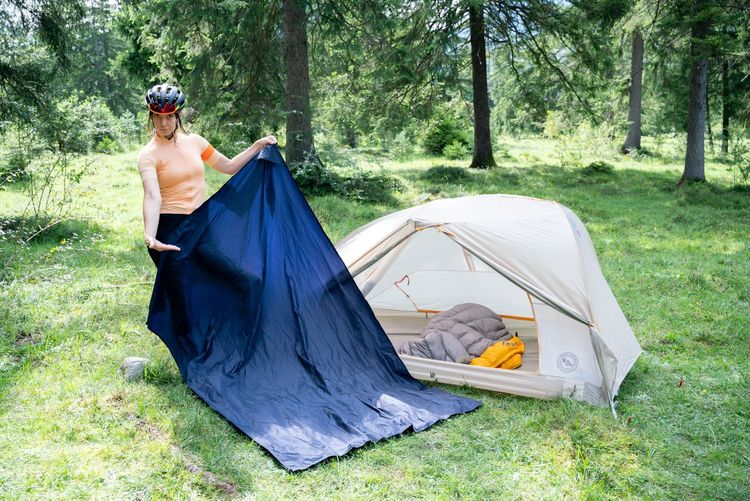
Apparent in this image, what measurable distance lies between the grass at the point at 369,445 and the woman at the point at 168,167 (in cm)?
100

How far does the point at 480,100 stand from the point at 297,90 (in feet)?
16.3

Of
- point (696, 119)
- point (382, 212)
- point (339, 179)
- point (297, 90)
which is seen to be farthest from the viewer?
point (696, 119)

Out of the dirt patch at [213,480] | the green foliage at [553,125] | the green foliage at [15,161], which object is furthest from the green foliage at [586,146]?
the dirt patch at [213,480]

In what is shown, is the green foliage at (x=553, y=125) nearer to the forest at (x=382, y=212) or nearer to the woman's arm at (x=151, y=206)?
the forest at (x=382, y=212)

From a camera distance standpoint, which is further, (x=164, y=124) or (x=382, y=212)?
(x=382, y=212)

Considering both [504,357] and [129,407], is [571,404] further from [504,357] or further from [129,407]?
[129,407]

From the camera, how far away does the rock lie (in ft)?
13.8

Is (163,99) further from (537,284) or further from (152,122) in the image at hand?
(537,284)

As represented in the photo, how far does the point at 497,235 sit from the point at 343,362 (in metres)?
1.38

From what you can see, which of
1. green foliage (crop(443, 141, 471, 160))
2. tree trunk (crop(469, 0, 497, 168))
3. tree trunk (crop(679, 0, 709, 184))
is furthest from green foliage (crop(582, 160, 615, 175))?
green foliage (crop(443, 141, 471, 160))

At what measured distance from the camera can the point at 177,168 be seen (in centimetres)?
392

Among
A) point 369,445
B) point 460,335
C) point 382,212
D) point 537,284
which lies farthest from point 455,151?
point 369,445

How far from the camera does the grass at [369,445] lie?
317 centimetres

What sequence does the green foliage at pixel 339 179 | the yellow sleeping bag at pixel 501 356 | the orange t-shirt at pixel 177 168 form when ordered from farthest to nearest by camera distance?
1. the green foliage at pixel 339 179
2. the yellow sleeping bag at pixel 501 356
3. the orange t-shirt at pixel 177 168
